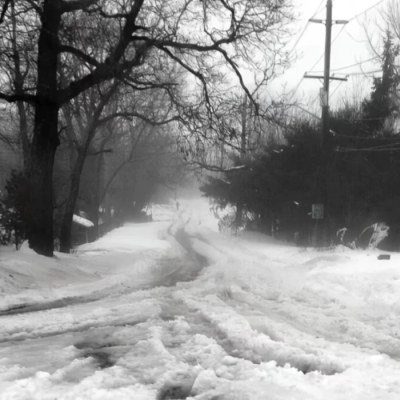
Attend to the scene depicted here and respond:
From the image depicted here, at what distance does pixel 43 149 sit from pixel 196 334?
9.09 m

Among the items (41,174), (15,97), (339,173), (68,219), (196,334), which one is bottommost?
(196,334)

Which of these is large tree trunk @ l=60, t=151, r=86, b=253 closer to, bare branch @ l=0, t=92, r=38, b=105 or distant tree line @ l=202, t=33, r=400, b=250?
bare branch @ l=0, t=92, r=38, b=105

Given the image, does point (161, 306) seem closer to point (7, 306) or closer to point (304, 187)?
point (7, 306)

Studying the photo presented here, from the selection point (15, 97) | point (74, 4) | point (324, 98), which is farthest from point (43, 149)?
point (324, 98)

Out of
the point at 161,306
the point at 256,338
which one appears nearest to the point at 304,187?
the point at 161,306

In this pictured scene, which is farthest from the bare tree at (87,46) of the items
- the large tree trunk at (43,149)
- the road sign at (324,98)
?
the road sign at (324,98)

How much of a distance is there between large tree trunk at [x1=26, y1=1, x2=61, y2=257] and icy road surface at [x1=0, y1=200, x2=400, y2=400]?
80 centimetres

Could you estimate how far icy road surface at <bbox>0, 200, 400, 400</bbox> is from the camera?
4.54 m

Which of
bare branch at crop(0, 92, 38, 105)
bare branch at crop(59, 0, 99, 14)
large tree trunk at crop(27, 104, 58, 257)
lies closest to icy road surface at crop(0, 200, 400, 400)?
large tree trunk at crop(27, 104, 58, 257)

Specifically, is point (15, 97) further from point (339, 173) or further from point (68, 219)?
point (339, 173)

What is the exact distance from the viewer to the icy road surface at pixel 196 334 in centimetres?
454

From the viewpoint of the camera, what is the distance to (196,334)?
21.3 feet

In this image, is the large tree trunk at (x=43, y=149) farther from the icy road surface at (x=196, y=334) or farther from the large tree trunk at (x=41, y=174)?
the icy road surface at (x=196, y=334)

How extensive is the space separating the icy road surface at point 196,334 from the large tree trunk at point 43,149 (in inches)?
31.7
